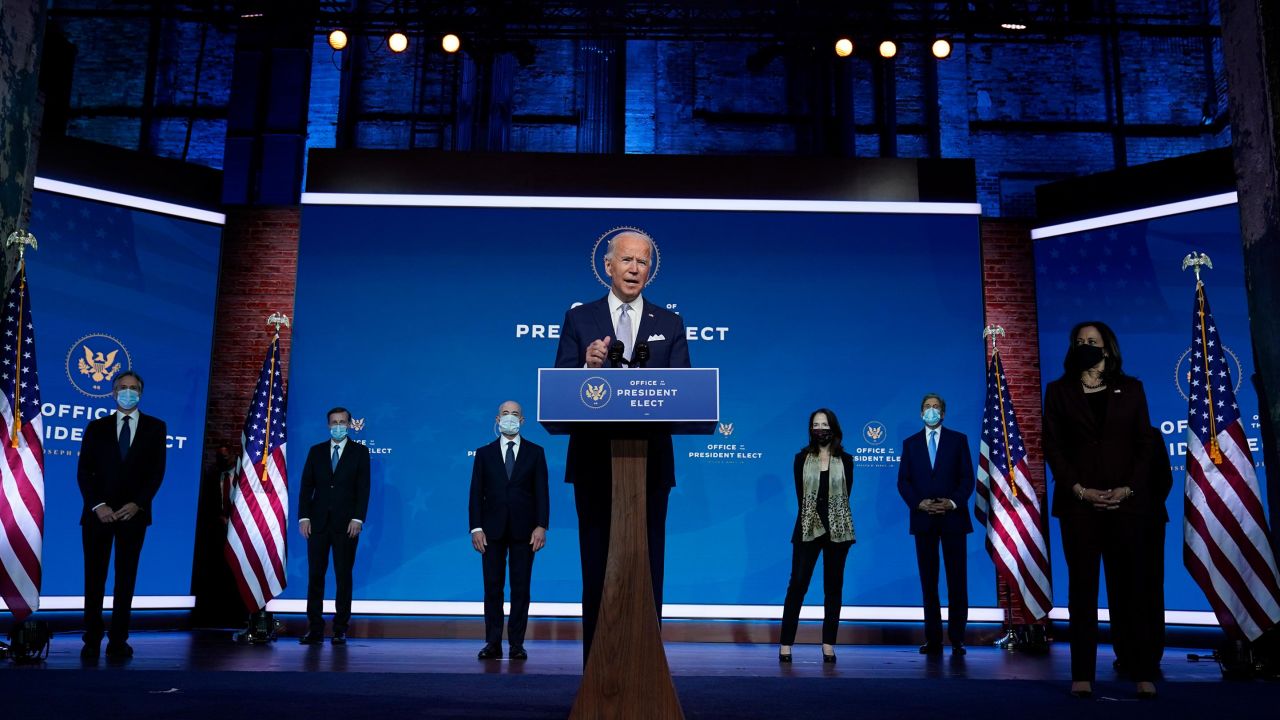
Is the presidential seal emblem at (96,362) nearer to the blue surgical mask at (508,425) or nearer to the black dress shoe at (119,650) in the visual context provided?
the black dress shoe at (119,650)

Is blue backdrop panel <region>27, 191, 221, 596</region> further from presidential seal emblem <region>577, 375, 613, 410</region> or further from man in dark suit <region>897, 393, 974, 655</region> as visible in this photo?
presidential seal emblem <region>577, 375, 613, 410</region>

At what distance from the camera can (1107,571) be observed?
4148 millimetres

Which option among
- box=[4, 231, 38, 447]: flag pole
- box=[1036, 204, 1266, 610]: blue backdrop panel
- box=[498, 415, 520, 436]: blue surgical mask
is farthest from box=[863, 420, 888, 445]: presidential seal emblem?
box=[4, 231, 38, 447]: flag pole

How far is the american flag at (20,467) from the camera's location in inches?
218

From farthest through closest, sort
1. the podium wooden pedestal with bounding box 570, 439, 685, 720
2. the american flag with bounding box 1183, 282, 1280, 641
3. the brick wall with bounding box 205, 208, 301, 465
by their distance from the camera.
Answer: the brick wall with bounding box 205, 208, 301, 465 < the american flag with bounding box 1183, 282, 1280, 641 < the podium wooden pedestal with bounding box 570, 439, 685, 720

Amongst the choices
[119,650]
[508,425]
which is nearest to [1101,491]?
[508,425]

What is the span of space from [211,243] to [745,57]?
20.1ft

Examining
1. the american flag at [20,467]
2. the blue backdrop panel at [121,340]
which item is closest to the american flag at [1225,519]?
the american flag at [20,467]

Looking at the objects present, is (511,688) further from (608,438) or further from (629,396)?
(629,396)

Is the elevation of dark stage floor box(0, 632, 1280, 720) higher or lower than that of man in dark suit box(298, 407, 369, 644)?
lower

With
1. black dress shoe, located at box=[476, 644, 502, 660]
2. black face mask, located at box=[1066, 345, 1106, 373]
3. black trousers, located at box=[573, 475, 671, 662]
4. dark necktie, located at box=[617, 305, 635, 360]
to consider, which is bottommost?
black dress shoe, located at box=[476, 644, 502, 660]

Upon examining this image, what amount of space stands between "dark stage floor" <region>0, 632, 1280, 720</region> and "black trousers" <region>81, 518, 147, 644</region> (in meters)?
0.23

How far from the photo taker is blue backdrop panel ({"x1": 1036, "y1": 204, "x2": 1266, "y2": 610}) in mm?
8141

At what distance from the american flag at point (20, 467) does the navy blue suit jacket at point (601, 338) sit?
153 inches
